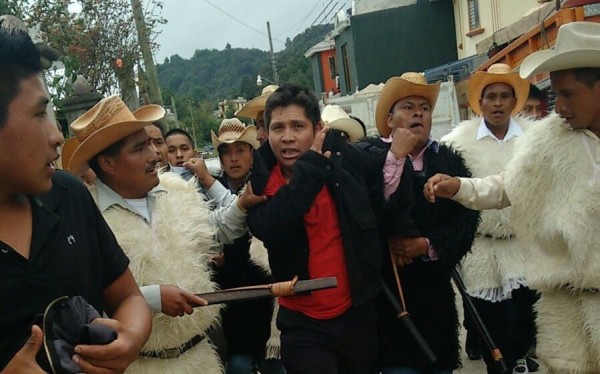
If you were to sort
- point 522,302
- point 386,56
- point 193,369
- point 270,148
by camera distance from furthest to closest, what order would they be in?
point 386,56 < point 522,302 < point 270,148 < point 193,369

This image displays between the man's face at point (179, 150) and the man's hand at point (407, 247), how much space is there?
8.19 feet

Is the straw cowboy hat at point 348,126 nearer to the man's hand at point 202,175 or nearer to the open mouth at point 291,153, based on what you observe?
the man's hand at point 202,175

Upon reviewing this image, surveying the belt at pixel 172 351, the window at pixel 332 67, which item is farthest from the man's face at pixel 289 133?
the window at pixel 332 67

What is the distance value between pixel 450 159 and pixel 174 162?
105 inches

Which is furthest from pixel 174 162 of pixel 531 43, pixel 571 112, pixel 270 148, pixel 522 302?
pixel 531 43

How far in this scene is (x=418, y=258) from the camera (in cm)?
361

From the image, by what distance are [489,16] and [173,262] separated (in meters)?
20.1

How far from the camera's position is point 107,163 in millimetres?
3193

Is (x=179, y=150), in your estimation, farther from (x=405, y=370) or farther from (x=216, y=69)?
Result: (x=216, y=69)

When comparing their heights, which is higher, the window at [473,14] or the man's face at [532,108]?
the window at [473,14]

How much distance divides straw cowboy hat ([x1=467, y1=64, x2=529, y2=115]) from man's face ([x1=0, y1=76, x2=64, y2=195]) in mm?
4026

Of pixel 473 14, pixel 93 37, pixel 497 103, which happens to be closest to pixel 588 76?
pixel 497 103

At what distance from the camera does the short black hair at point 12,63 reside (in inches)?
67.9

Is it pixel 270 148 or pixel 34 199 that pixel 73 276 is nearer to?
pixel 34 199
